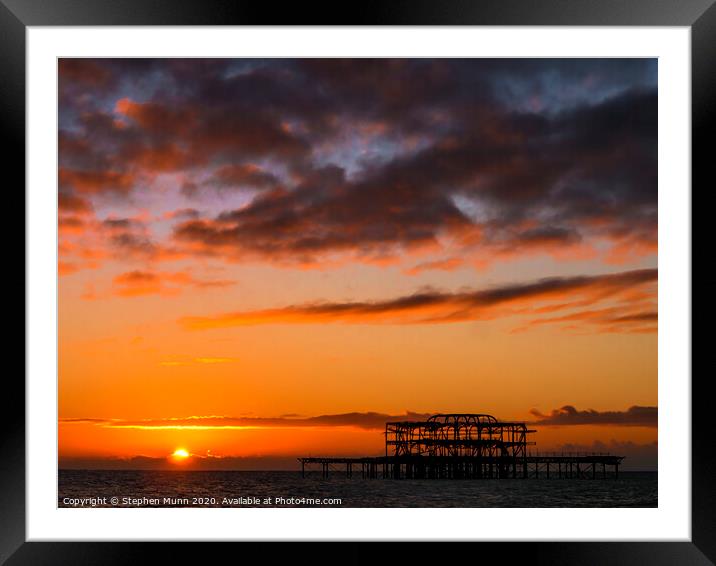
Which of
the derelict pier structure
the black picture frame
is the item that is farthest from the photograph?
the black picture frame

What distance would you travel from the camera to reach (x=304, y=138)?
Result: 15.6 metres

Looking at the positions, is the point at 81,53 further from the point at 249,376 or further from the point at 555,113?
the point at 249,376

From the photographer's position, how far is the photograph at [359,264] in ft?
49.8

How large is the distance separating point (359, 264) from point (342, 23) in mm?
18351

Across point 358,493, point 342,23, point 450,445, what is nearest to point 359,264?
point 450,445

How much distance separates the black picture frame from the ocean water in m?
16.9

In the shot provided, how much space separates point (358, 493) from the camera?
2314 centimetres

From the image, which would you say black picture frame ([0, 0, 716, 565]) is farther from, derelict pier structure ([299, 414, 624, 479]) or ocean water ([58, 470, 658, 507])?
derelict pier structure ([299, 414, 624, 479])

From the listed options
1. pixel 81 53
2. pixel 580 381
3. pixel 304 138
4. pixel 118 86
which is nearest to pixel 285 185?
pixel 304 138

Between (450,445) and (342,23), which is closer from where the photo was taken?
(342,23)

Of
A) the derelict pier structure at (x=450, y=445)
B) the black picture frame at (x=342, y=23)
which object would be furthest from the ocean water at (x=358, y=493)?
the black picture frame at (x=342, y=23)

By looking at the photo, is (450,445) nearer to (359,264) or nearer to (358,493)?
(358,493)

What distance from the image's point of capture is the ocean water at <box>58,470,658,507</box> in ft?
71.7

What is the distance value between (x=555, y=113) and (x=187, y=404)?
35.5ft
